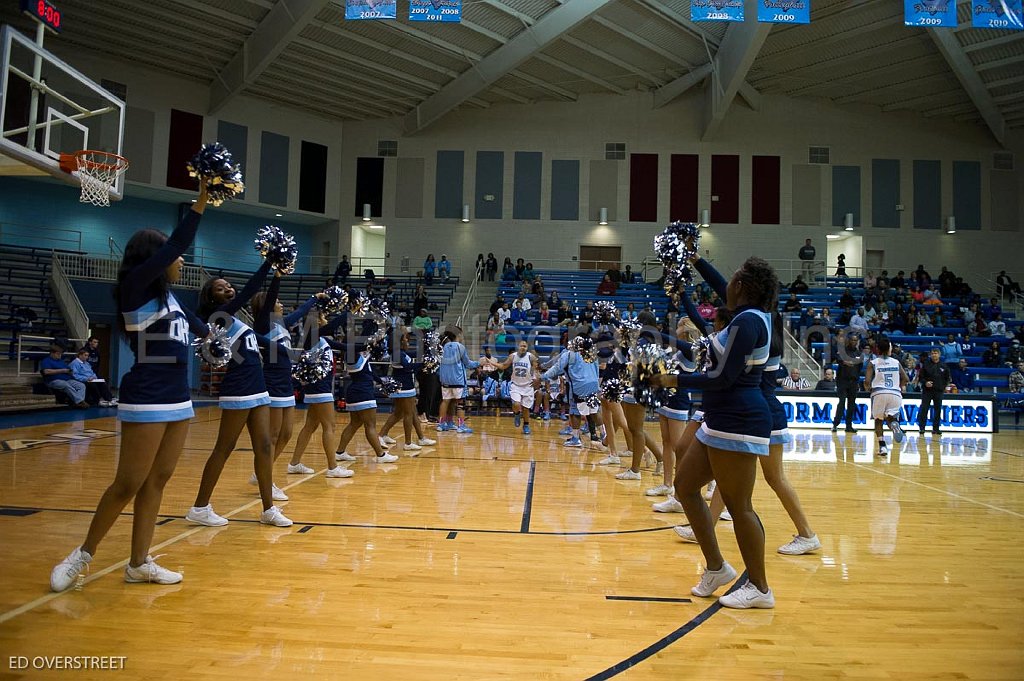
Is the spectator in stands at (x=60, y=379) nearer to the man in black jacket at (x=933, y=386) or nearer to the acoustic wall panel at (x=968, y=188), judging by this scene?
the man in black jacket at (x=933, y=386)

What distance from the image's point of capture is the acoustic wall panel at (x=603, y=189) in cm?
2430

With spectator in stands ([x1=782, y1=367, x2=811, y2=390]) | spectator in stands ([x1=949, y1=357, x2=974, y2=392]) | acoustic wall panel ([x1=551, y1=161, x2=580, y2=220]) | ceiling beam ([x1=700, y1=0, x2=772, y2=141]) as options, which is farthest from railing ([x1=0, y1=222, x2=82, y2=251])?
spectator in stands ([x1=949, y1=357, x2=974, y2=392])

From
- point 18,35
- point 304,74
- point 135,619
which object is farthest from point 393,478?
point 304,74

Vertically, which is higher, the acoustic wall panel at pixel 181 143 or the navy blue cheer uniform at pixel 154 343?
the acoustic wall panel at pixel 181 143

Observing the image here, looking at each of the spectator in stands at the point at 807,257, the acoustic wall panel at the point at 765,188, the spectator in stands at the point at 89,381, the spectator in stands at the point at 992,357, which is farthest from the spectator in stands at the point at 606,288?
the spectator in stands at the point at 89,381

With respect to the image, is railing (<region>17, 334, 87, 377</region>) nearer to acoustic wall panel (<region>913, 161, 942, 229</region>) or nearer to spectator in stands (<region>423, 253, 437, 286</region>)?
spectator in stands (<region>423, 253, 437, 286</region>)

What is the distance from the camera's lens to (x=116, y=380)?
19750 millimetres

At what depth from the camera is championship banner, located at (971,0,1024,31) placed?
11.7 m

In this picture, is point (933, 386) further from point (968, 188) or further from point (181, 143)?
point (181, 143)

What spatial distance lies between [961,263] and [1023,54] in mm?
7803

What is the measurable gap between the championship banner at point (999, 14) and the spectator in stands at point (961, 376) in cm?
733

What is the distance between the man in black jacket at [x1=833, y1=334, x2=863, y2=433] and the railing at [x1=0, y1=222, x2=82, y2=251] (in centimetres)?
2150

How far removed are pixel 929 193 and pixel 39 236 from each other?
29913 mm

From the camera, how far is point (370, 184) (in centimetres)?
2503
